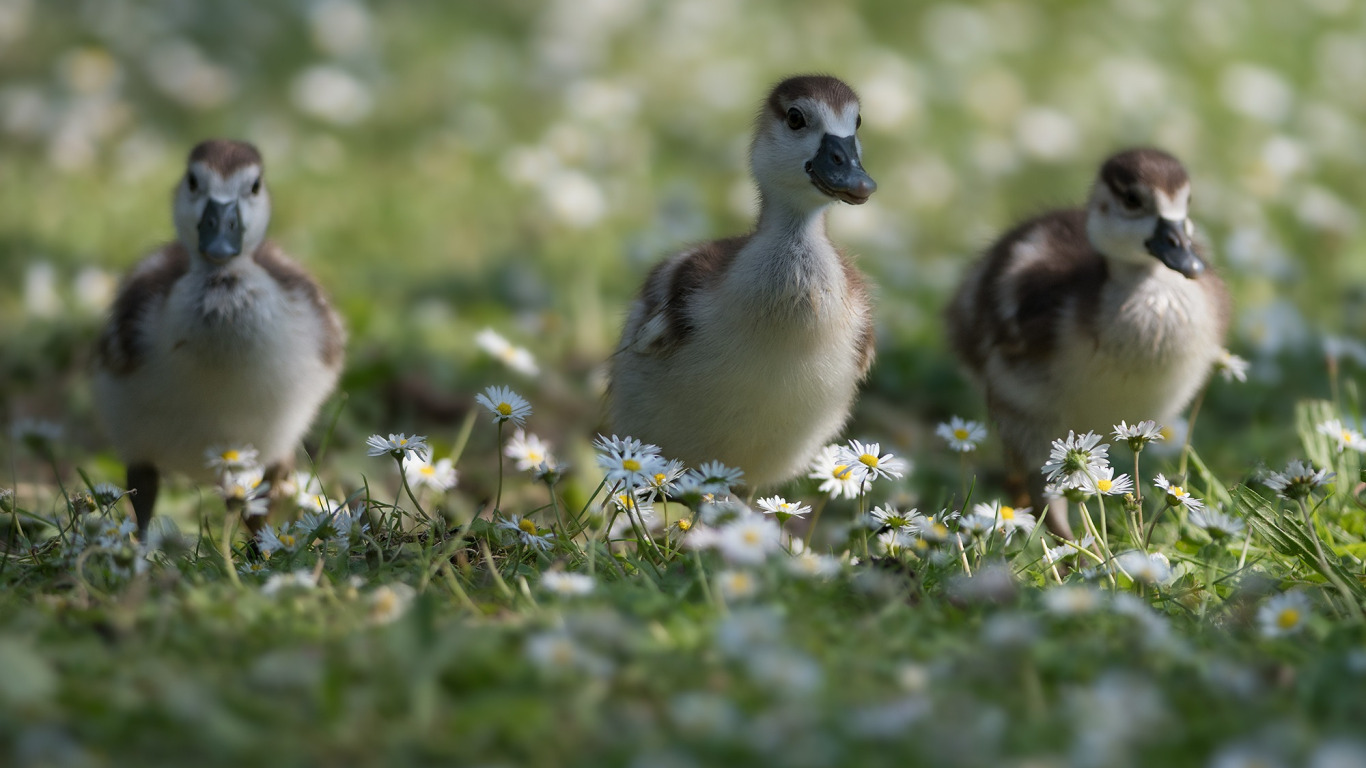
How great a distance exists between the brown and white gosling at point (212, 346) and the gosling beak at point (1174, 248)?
2989mm

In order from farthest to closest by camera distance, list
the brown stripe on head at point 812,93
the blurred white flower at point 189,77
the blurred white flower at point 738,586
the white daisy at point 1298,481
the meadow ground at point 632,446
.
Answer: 1. the blurred white flower at point 189,77
2. the brown stripe on head at point 812,93
3. the white daisy at point 1298,481
4. the blurred white flower at point 738,586
5. the meadow ground at point 632,446

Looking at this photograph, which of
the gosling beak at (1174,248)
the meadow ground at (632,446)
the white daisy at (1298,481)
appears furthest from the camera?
the gosling beak at (1174,248)

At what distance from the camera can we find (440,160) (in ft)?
31.1

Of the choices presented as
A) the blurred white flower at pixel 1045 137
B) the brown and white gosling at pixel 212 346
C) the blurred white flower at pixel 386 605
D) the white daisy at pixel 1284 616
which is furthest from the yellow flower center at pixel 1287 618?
the blurred white flower at pixel 1045 137

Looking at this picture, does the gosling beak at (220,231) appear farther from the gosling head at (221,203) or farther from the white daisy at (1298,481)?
the white daisy at (1298,481)

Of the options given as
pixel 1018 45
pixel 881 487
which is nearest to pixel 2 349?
pixel 881 487

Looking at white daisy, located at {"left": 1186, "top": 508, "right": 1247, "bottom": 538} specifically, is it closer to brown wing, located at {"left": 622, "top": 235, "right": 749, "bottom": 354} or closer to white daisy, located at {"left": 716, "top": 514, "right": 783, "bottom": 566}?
white daisy, located at {"left": 716, "top": 514, "right": 783, "bottom": 566}

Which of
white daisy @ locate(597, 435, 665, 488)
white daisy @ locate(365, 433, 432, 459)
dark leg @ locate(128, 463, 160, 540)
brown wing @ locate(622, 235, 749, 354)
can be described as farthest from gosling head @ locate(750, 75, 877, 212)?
dark leg @ locate(128, 463, 160, 540)

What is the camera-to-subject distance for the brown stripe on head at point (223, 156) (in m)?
4.61

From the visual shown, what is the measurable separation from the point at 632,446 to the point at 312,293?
1809mm

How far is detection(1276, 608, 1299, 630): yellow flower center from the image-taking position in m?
3.01

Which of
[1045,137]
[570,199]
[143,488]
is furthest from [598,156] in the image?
[143,488]

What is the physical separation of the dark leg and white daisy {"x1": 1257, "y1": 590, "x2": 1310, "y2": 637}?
3.72m

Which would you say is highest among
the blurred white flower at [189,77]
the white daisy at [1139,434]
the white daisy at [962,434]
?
the blurred white flower at [189,77]
